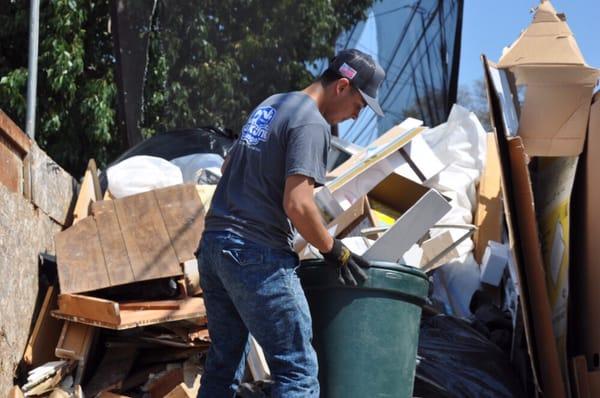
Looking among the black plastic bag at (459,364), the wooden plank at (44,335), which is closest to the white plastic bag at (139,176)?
the wooden plank at (44,335)

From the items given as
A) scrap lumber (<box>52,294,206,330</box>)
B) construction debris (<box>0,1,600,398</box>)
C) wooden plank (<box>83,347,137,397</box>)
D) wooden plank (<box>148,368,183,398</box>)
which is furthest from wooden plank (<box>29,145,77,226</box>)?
→ wooden plank (<box>148,368,183,398</box>)

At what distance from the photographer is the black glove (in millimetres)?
2994

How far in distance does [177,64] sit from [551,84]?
4091 millimetres

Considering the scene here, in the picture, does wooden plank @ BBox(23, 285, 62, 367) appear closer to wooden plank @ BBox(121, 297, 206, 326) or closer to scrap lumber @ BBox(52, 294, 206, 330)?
scrap lumber @ BBox(52, 294, 206, 330)

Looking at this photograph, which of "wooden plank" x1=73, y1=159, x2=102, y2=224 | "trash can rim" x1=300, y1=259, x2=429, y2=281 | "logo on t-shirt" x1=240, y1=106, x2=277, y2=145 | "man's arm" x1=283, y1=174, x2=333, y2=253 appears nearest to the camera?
"man's arm" x1=283, y1=174, x2=333, y2=253

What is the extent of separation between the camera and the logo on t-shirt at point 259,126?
9.55 ft

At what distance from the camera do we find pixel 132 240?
4227 millimetres

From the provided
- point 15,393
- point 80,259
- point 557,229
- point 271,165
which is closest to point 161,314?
point 80,259

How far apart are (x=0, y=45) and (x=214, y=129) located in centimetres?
393

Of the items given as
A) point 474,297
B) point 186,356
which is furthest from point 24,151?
point 474,297

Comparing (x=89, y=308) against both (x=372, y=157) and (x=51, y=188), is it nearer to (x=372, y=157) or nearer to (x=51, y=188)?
(x=51, y=188)

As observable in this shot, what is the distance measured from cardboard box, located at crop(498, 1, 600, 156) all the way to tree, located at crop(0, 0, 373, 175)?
3.58 meters

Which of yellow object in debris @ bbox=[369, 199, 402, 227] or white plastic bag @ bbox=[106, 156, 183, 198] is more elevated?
white plastic bag @ bbox=[106, 156, 183, 198]

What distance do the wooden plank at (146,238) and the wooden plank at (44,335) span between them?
41 cm
